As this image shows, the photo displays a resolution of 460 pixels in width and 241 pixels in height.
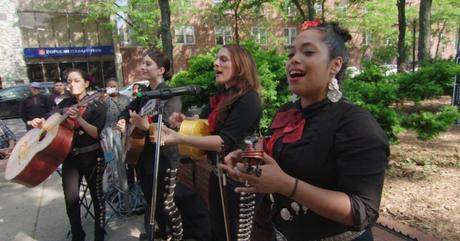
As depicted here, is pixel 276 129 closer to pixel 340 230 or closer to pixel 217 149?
pixel 340 230

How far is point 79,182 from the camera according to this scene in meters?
3.48

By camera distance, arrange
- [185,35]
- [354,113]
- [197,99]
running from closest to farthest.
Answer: [354,113] < [197,99] < [185,35]

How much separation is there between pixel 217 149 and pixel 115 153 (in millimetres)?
2332

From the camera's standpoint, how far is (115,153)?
13.9 feet

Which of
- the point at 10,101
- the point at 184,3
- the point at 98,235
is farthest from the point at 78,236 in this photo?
the point at 184,3

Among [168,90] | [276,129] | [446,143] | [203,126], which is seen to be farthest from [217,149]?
[446,143]

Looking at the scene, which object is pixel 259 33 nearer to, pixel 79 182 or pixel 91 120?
pixel 91 120

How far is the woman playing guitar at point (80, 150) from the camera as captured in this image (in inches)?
132

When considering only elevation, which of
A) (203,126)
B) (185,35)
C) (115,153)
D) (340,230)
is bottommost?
(115,153)

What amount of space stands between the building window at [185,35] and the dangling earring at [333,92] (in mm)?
27045

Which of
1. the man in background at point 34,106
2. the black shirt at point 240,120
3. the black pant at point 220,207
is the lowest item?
the black pant at point 220,207

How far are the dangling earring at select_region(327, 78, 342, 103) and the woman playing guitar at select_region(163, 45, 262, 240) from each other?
987 mm

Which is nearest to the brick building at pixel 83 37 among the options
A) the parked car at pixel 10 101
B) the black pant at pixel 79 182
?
the parked car at pixel 10 101

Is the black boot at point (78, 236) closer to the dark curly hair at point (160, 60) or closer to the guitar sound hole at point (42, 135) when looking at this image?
the guitar sound hole at point (42, 135)
